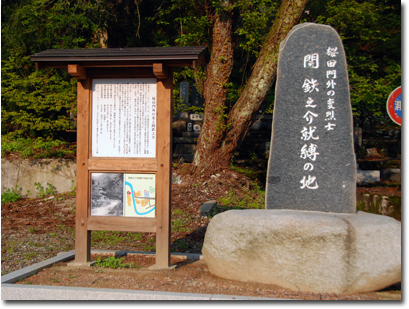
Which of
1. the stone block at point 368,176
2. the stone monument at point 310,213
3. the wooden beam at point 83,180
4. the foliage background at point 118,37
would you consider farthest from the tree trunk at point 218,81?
the stone block at point 368,176

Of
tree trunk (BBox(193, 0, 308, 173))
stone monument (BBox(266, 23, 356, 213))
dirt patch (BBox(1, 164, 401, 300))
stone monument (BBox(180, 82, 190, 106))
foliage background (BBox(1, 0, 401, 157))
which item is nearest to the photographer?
dirt patch (BBox(1, 164, 401, 300))

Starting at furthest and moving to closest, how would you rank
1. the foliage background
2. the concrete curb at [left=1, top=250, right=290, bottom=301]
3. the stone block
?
the stone block, the foliage background, the concrete curb at [left=1, top=250, right=290, bottom=301]

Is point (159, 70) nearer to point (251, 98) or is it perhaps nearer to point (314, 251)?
point (314, 251)

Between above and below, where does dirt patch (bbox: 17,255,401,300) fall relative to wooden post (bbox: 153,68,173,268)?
below

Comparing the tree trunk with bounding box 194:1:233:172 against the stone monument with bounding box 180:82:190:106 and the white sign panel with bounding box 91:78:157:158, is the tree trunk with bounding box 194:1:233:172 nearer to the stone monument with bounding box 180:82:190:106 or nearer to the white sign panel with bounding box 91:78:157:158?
the white sign panel with bounding box 91:78:157:158

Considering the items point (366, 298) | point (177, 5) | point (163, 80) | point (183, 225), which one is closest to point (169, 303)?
point (366, 298)

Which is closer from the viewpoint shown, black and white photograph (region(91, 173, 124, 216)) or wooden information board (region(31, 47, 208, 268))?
wooden information board (region(31, 47, 208, 268))

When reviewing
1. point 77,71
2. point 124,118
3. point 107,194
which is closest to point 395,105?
point 124,118

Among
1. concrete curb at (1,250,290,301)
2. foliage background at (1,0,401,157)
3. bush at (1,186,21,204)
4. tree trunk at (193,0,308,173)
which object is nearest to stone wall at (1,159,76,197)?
bush at (1,186,21,204)

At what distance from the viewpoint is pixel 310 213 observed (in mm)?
4344

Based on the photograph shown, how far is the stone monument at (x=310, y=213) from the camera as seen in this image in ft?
12.4

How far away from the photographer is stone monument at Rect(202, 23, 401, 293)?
12.4ft

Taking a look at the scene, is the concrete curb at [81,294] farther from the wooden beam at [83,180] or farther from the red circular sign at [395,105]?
the red circular sign at [395,105]

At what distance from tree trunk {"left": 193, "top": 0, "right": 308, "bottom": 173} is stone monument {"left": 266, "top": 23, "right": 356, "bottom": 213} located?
473cm
